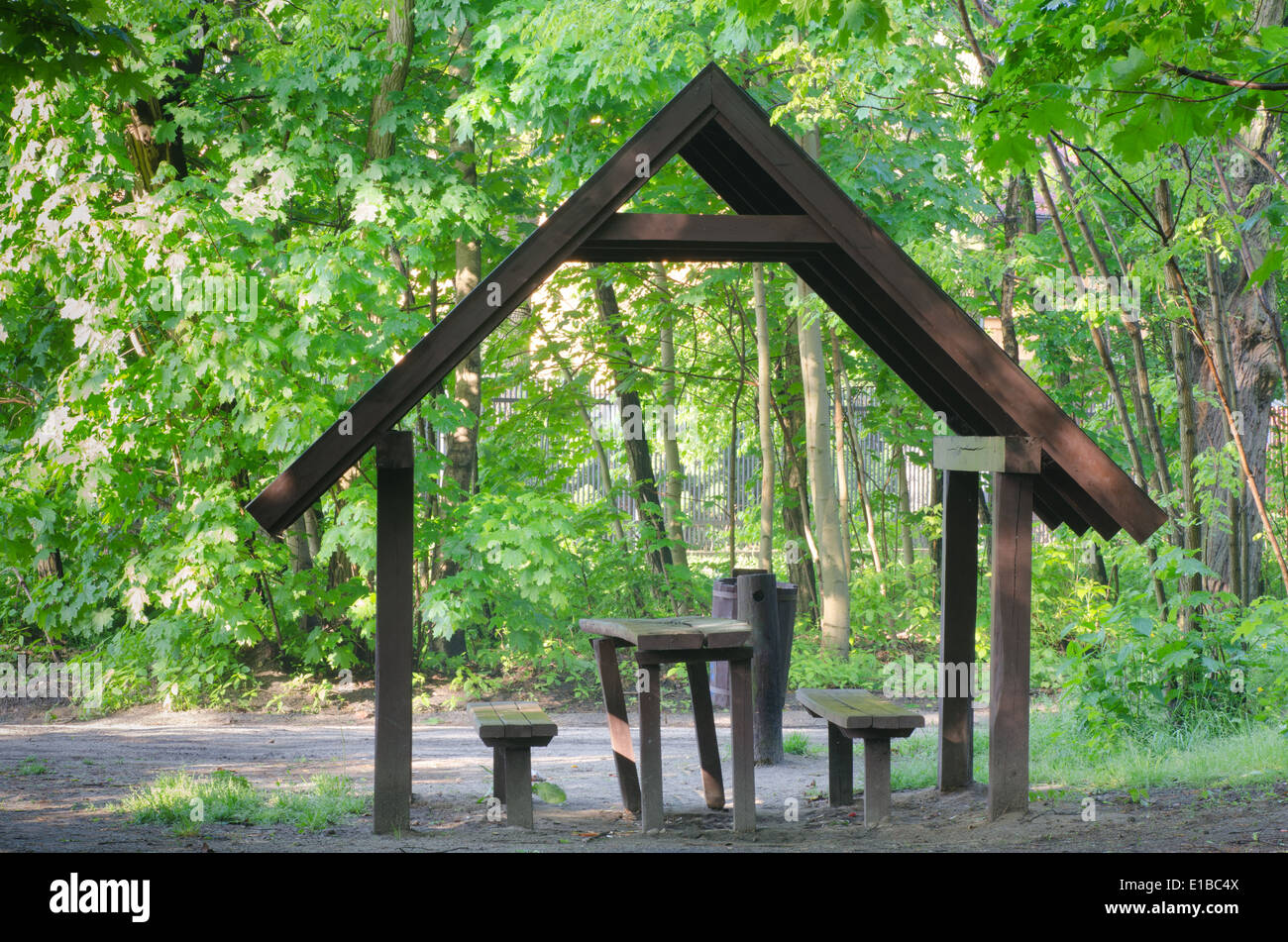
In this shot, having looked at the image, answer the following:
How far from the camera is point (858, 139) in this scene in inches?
379

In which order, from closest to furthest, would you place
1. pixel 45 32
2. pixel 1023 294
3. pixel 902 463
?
pixel 45 32 < pixel 1023 294 < pixel 902 463

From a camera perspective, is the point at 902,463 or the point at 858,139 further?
the point at 902,463

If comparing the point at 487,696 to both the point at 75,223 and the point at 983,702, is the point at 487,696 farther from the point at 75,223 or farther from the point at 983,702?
the point at 75,223

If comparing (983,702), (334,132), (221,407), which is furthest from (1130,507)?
(334,132)

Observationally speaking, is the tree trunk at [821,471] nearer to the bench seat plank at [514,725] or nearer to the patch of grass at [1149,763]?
the patch of grass at [1149,763]

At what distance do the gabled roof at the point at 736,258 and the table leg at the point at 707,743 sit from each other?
242 centimetres

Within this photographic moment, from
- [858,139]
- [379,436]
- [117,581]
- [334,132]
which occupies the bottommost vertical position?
[117,581]

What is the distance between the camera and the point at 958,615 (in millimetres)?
6434

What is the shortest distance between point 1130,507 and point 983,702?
20.9 ft

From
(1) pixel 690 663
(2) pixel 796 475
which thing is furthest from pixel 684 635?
(2) pixel 796 475

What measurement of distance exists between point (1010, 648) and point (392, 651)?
10.0 ft

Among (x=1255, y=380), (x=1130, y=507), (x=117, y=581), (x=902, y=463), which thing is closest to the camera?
(x=1130, y=507)

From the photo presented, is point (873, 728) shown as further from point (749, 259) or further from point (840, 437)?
point (840, 437)

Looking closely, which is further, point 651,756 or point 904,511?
point 904,511
